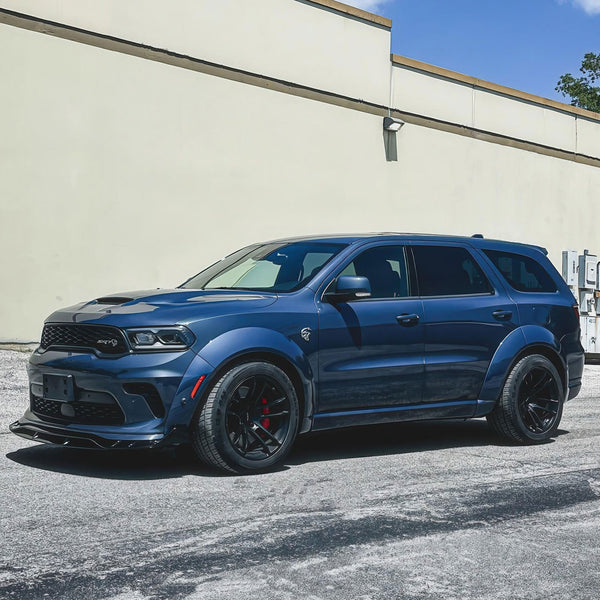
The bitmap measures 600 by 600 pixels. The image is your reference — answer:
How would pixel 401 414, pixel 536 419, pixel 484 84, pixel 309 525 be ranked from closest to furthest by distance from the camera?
pixel 309 525
pixel 401 414
pixel 536 419
pixel 484 84

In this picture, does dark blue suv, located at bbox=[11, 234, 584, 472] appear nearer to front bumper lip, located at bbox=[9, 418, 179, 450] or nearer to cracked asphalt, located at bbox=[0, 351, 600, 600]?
front bumper lip, located at bbox=[9, 418, 179, 450]

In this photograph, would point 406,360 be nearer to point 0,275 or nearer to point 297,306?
point 297,306

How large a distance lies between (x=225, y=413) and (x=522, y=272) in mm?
3591

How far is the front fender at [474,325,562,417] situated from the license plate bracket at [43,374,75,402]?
3465 mm

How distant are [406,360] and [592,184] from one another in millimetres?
18631

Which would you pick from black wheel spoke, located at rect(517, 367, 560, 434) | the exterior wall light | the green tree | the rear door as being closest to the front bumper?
the rear door

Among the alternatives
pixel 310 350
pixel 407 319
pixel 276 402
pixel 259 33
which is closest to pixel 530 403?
pixel 407 319

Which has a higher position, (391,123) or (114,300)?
(391,123)

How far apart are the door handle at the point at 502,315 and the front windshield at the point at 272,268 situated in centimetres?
154

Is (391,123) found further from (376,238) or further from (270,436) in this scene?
(270,436)

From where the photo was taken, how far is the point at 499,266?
849cm

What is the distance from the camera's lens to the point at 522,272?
870 cm

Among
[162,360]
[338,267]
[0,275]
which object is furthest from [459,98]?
[162,360]

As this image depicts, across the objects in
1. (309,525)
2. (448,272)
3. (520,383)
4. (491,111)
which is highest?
(491,111)
